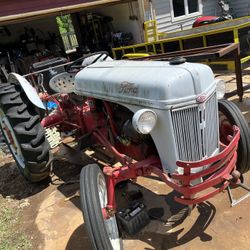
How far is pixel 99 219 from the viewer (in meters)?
2.20

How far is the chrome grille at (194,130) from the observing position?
2232 millimetres

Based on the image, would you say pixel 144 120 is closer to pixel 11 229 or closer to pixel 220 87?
pixel 220 87

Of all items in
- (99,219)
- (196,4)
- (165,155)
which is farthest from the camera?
(196,4)

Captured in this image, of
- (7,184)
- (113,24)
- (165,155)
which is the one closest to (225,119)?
(165,155)

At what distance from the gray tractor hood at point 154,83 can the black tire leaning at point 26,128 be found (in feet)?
3.03

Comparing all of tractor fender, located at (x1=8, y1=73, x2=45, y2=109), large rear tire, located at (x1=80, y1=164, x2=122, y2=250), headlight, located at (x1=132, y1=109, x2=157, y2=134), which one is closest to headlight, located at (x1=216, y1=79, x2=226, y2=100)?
headlight, located at (x1=132, y1=109, x2=157, y2=134)

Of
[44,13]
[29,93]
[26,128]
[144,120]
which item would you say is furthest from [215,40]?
[44,13]

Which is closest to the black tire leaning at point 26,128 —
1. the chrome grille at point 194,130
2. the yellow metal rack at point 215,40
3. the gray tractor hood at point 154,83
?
the gray tractor hood at point 154,83

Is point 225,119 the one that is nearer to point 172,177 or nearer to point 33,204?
point 172,177

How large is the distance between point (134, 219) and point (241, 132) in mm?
1181

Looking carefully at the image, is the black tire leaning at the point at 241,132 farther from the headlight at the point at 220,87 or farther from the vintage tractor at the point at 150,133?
the headlight at the point at 220,87

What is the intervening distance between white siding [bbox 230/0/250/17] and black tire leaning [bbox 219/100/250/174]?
36.5ft

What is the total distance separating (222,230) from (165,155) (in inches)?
32.4

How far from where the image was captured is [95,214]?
2207 millimetres
